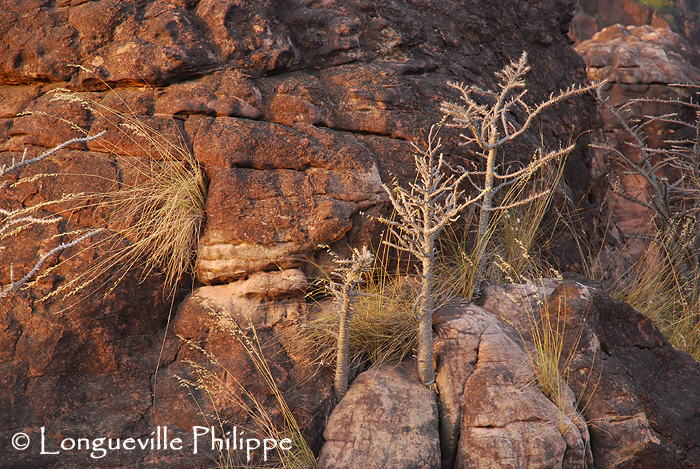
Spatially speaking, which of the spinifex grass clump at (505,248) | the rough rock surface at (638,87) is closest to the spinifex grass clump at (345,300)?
the spinifex grass clump at (505,248)

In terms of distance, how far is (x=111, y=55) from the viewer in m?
3.71

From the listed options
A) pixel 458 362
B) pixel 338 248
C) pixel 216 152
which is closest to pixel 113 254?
pixel 216 152

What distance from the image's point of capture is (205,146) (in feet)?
11.3

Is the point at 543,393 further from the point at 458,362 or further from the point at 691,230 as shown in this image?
the point at 691,230

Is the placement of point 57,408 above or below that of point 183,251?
below

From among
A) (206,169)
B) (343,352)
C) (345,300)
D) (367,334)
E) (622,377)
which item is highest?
(206,169)

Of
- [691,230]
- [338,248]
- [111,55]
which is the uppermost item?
[111,55]

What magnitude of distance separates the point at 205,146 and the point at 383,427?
2.12 m

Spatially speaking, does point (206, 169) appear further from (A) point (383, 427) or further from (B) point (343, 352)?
(A) point (383, 427)

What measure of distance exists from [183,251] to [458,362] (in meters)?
1.88

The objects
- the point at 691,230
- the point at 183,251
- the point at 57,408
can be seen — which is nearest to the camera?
the point at 57,408

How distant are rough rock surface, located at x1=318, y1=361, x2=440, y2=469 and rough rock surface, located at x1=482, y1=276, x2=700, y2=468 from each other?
2.98ft

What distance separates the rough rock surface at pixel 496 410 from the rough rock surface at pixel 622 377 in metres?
0.16

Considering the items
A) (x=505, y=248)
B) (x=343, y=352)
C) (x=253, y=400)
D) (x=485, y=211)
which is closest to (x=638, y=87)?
(x=505, y=248)
